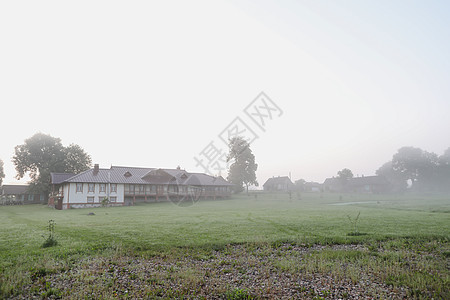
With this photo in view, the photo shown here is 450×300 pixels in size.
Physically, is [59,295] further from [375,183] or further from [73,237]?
[375,183]

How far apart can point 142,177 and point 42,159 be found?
27027 mm

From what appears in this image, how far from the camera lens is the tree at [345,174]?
9190cm

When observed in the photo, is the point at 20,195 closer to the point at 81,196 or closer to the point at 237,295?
the point at 81,196

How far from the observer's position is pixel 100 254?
9766 millimetres

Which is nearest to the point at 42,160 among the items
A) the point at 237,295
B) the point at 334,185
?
the point at 237,295

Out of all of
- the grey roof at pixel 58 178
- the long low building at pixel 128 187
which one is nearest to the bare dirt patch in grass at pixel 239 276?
the long low building at pixel 128 187

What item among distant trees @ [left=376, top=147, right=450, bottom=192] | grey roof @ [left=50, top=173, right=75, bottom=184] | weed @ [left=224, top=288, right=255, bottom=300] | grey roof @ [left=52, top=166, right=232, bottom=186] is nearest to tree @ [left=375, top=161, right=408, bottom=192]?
distant trees @ [left=376, top=147, right=450, bottom=192]

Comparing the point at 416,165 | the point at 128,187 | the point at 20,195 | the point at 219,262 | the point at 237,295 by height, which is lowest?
the point at 237,295

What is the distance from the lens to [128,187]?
4775 cm

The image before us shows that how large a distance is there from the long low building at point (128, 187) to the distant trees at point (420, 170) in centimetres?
6363

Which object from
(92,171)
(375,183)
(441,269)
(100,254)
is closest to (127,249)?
(100,254)

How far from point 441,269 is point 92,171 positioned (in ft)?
156

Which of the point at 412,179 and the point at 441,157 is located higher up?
the point at 441,157

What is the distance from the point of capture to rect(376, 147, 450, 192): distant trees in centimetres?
8475
